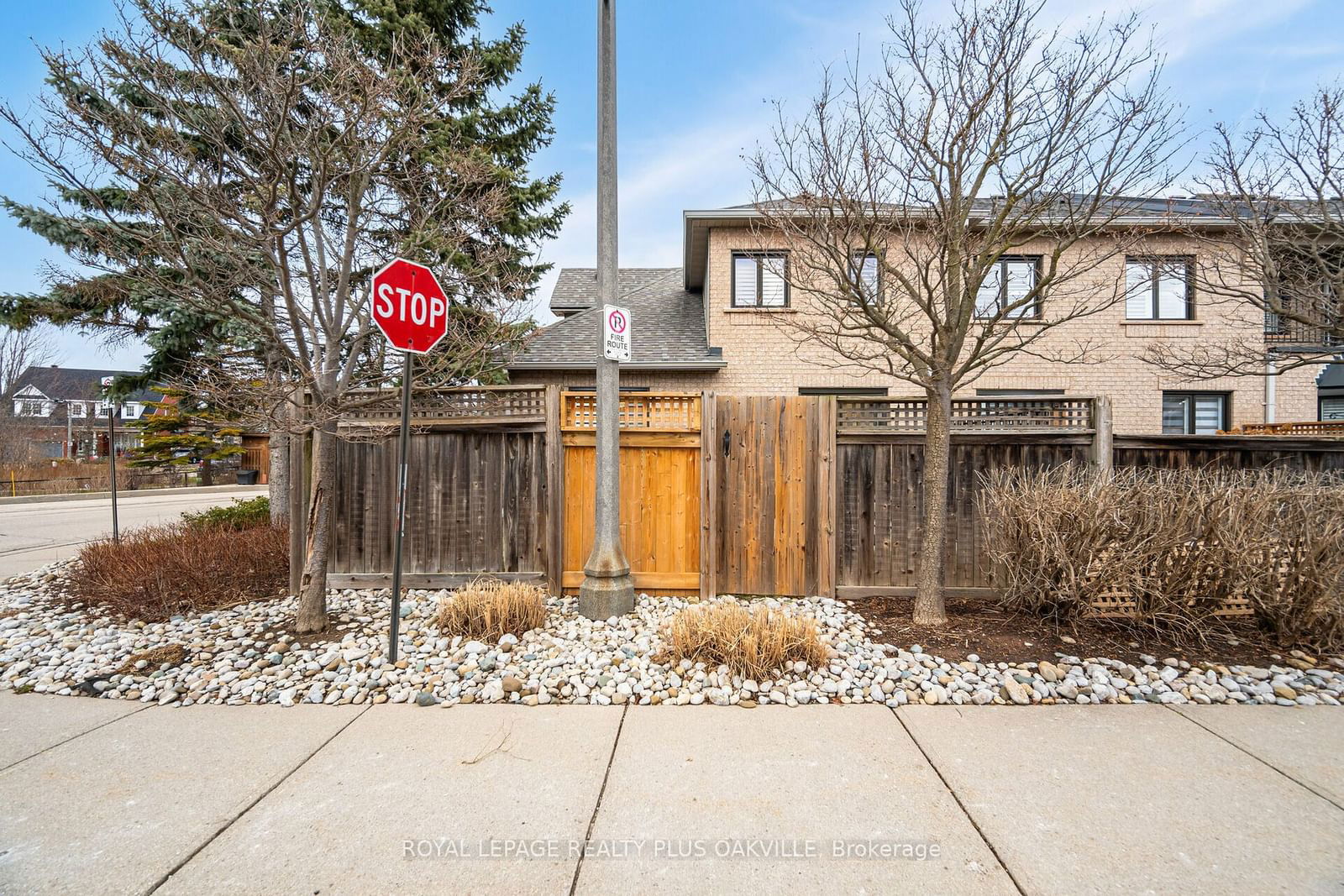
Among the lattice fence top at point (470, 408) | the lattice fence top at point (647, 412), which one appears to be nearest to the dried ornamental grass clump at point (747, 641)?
the lattice fence top at point (647, 412)

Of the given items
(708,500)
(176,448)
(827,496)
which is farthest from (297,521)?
(176,448)

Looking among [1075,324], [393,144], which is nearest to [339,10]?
[393,144]

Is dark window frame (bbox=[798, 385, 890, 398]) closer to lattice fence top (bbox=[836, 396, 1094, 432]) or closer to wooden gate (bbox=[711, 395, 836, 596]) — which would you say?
lattice fence top (bbox=[836, 396, 1094, 432])

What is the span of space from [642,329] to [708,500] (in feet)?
22.5

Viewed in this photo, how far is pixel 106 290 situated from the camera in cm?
671

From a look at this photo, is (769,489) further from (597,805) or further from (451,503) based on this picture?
(597,805)

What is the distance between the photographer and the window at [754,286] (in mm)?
10305

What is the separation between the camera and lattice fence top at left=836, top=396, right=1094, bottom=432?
5.42m

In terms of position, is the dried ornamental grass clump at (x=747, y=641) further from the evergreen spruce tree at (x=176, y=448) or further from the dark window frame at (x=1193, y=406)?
the evergreen spruce tree at (x=176, y=448)

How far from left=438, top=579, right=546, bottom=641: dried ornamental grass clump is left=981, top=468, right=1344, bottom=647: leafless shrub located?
151 inches

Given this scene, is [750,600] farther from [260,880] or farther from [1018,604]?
[260,880]

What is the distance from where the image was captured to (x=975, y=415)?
17.9 ft

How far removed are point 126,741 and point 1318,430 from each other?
1576 cm

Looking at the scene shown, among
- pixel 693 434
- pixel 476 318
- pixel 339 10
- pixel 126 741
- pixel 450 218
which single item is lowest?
pixel 126 741
